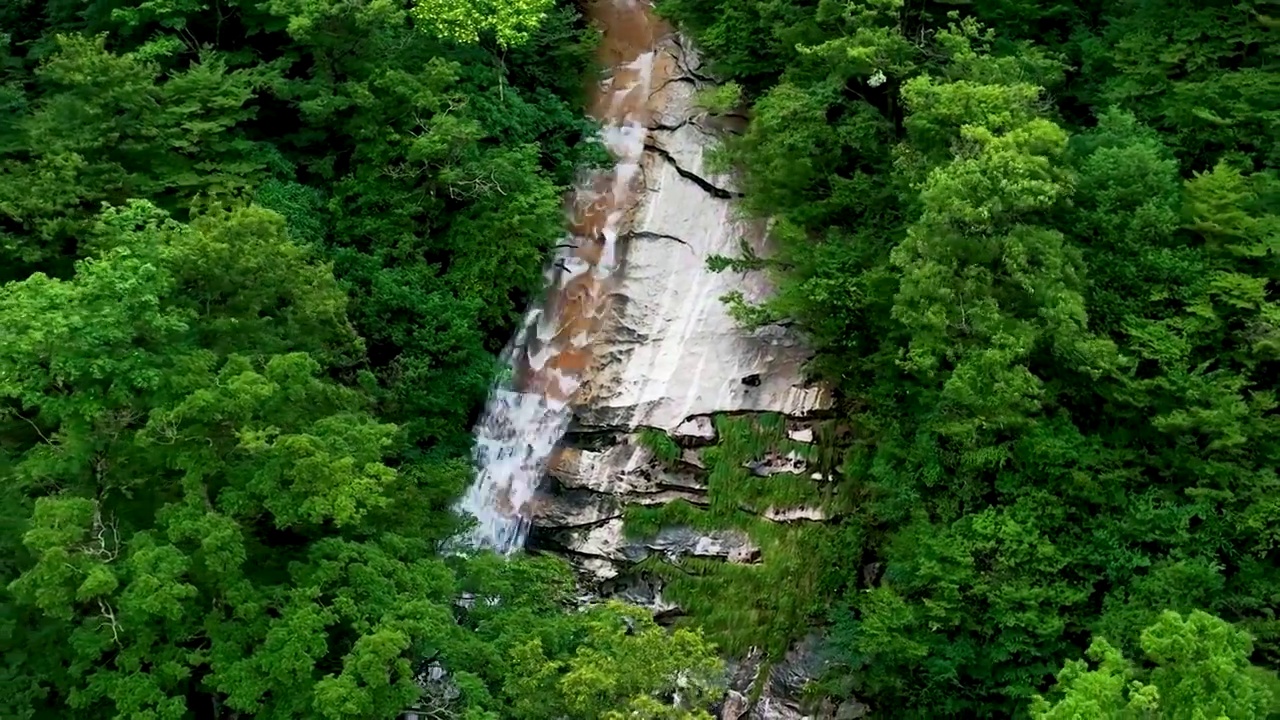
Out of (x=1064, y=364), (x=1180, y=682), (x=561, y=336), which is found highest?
(x=1064, y=364)

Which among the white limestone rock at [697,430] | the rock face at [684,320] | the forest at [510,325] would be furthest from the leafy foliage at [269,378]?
the white limestone rock at [697,430]

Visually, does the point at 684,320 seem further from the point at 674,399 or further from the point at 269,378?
the point at 269,378

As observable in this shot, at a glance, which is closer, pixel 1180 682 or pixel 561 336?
pixel 1180 682

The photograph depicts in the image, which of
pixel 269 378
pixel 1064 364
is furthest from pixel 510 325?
pixel 1064 364

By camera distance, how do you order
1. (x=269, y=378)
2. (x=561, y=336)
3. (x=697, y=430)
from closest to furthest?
(x=269, y=378) < (x=697, y=430) < (x=561, y=336)

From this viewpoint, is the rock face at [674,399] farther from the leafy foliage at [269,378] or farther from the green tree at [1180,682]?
the green tree at [1180,682]

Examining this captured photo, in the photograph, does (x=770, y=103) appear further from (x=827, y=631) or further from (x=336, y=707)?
(x=336, y=707)

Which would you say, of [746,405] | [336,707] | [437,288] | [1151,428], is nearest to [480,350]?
[437,288]
